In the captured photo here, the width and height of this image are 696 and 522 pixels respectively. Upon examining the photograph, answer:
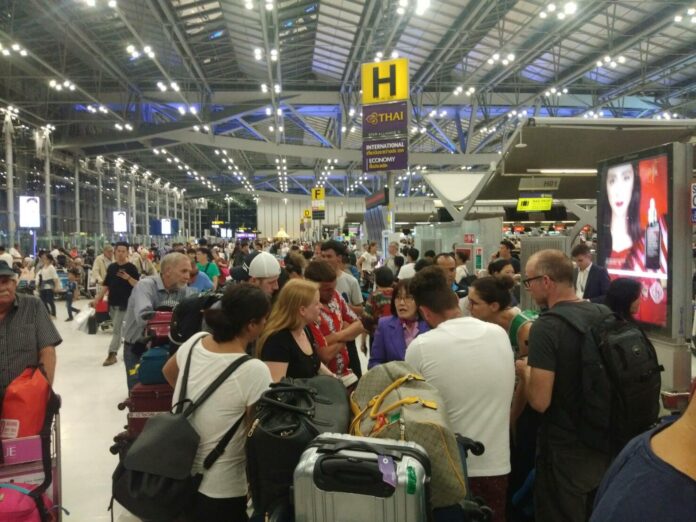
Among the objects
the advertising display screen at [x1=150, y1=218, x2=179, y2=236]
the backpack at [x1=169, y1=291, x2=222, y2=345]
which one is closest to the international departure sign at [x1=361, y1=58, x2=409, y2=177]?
the backpack at [x1=169, y1=291, x2=222, y2=345]

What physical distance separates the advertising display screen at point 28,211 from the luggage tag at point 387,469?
1984cm

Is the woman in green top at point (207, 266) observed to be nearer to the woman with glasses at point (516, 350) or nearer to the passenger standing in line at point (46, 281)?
the passenger standing in line at point (46, 281)

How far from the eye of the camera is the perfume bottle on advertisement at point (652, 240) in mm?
3988

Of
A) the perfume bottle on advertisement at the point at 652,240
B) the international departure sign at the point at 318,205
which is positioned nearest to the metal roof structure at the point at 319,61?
the international departure sign at the point at 318,205

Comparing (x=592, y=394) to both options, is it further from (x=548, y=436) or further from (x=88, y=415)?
(x=88, y=415)

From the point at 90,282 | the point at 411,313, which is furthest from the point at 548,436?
the point at 90,282

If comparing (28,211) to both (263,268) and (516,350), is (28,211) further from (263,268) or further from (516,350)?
(516,350)

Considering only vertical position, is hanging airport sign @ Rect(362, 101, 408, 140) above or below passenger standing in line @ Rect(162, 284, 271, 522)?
above

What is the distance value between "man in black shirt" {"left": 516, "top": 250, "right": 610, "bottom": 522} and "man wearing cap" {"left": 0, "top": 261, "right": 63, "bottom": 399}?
2.58 metres

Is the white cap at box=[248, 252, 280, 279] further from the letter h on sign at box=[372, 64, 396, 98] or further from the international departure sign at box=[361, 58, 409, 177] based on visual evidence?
the letter h on sign at box=[372, 64, 396, 98]

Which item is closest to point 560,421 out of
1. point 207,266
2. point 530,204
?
point 207,266

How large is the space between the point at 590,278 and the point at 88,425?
16.8 ft

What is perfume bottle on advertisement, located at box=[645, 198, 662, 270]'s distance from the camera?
399cm

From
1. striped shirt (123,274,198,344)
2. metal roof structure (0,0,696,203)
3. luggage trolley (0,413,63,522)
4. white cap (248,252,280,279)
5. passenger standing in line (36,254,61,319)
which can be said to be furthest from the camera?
metal roof structure (0,0,696,203)
